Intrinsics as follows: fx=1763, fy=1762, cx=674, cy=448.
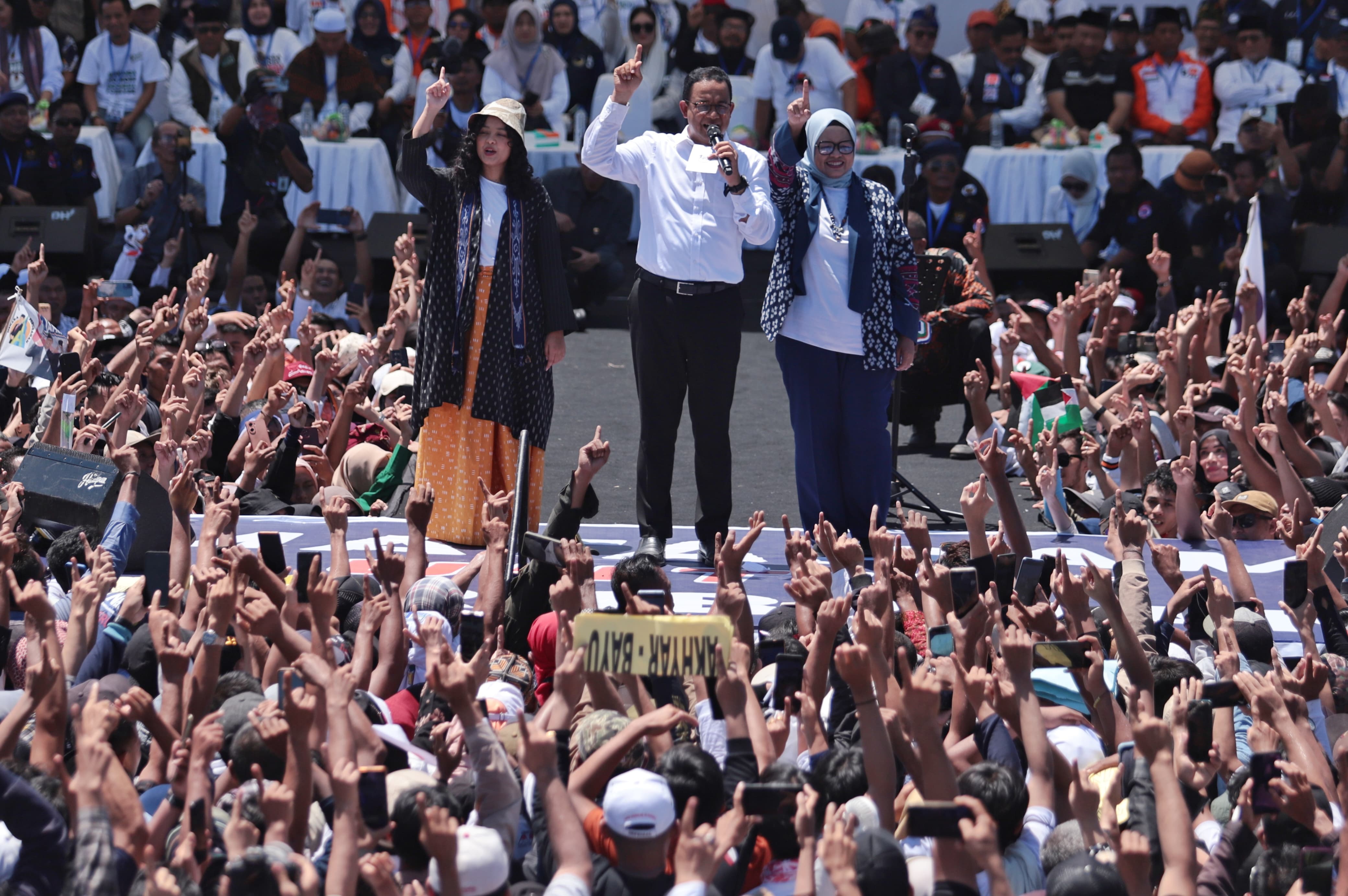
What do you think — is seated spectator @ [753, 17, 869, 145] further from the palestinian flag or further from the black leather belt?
the black leather belt

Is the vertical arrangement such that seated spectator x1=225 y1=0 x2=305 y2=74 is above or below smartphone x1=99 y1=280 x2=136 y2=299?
above

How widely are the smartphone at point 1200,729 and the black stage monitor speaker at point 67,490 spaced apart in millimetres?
3586

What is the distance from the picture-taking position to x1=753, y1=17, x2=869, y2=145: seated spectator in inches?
493

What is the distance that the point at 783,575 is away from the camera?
20.3ft

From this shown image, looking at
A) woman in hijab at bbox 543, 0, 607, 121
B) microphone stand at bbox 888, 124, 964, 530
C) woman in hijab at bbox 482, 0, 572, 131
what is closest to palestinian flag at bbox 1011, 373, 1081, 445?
microphone stand at bbox 888, 124, 964, 530

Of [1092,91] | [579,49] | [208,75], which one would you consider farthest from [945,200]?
[208,75]

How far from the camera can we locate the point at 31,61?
1283cm

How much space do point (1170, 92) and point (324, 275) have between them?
20.5ft

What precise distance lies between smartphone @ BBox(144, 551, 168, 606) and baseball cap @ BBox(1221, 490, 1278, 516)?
3.96m

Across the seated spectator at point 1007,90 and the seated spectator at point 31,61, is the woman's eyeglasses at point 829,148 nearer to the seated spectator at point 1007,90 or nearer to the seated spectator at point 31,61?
the seated spectator at point 1007,90

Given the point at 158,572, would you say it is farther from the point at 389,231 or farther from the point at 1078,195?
the point at 1078,195

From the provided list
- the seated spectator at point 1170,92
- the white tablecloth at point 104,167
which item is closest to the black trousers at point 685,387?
the white tablecloth at point 104,167

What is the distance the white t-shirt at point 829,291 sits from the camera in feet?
19.9

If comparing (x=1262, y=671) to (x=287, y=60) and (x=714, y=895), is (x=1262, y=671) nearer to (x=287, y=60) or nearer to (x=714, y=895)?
(x=714, y=895)
